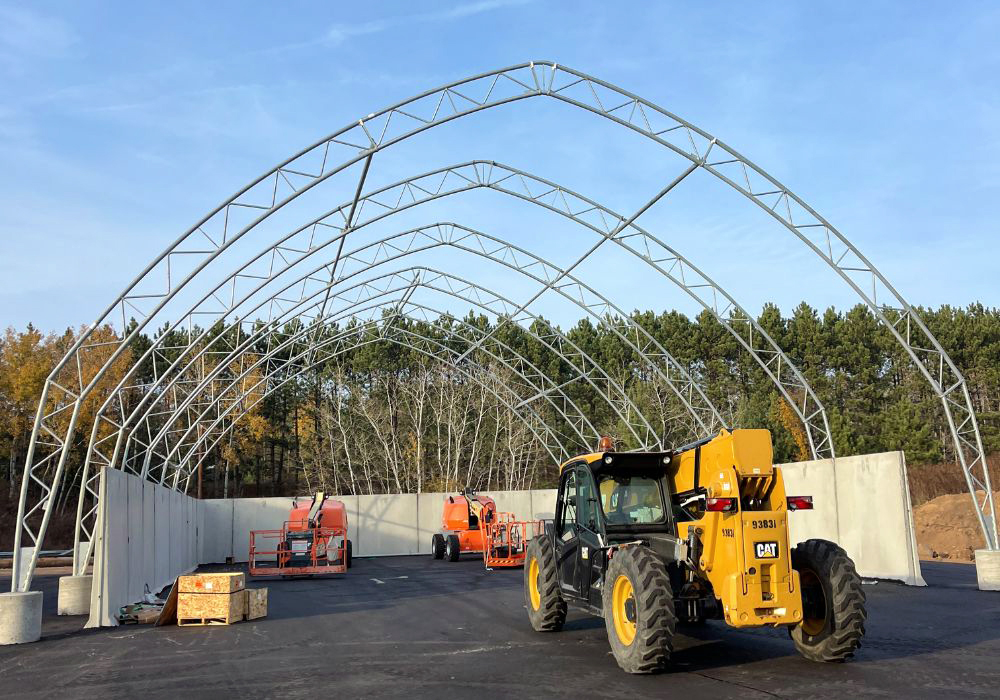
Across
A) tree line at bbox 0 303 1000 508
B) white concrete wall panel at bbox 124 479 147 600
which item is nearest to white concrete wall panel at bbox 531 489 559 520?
tree line at bbox 0 303 1000 508

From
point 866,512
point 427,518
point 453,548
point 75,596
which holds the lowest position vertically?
point 453,548

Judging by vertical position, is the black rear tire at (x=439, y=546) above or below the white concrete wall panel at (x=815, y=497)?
below

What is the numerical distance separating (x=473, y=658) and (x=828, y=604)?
421cm

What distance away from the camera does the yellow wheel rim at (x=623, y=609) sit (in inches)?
366

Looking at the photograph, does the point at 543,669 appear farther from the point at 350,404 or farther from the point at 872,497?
the point at 350,404

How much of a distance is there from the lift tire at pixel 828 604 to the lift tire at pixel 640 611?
1736 mm

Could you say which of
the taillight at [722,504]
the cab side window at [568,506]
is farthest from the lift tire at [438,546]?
the taillight at [722,504]

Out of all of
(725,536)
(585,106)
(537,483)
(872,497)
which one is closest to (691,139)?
(585,106)

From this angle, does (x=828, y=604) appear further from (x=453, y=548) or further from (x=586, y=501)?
(x=453, y=548)

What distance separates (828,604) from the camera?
9273mm

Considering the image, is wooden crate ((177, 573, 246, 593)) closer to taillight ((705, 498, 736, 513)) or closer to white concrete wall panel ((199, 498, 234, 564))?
taillight ((705, 498, 736, 513))

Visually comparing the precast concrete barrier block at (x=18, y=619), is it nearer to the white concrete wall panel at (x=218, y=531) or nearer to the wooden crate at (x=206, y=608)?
the wooden crate at (x=206, y=608)

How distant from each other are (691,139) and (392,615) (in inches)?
452

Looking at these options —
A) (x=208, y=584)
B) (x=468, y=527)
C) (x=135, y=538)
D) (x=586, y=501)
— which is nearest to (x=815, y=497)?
(x=586, y=501)
